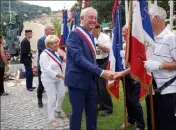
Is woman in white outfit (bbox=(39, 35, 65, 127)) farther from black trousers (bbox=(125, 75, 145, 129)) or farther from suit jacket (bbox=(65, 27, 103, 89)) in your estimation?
suit jacket (bbox=(65, 27, 103, 89))

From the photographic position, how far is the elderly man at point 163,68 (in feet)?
13.0

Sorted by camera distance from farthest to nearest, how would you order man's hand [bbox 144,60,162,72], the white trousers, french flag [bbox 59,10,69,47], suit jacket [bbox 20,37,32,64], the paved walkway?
suit jacket [bbox 20,37,32,64] < french flag [bbox 59,10,69,47] < the paved walkway < the white trousers < man's hand [bbox 144,60,162,72]

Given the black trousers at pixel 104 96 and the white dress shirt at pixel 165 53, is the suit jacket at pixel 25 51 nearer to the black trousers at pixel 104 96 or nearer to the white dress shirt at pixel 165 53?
the black trousers at pixel 104 96

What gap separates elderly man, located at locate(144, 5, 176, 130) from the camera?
3.96m

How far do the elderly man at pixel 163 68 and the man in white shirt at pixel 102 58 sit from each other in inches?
111

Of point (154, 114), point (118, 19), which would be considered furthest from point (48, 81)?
point (154, 114)

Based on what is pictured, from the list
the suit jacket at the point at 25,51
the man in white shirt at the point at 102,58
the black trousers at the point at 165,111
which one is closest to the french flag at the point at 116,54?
the man in white shirt at the point at 102,58

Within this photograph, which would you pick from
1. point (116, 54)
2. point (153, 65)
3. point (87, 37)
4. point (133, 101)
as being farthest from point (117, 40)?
point (153, 65)

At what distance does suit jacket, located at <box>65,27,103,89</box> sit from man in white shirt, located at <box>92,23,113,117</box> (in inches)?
77.8

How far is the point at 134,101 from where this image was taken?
6.22 m

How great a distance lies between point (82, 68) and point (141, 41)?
1134 mm

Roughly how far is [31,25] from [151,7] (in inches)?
988

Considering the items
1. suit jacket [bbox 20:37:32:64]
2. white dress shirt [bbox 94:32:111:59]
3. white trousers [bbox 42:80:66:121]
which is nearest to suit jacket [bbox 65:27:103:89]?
white trousers [bbox 42:80:66:121]

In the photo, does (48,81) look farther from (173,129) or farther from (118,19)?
(173,129)
